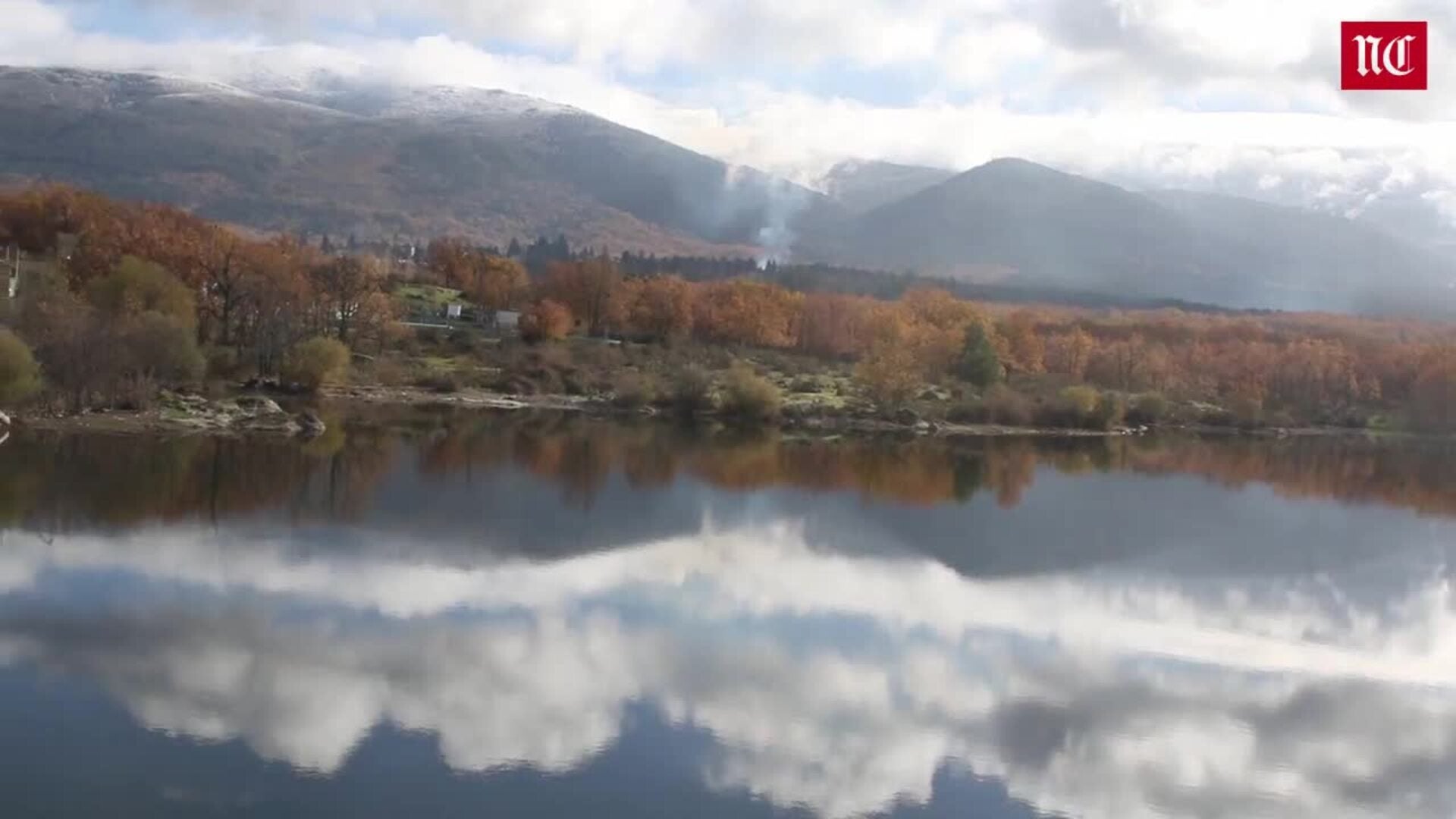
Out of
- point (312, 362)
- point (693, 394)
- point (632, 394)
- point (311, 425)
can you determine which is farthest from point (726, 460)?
point (632, 394)

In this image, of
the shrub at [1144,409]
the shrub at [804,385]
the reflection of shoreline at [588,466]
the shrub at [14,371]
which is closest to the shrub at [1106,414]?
the reflection of shoreline at [588,466]

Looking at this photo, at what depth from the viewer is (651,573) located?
21750 millimetres

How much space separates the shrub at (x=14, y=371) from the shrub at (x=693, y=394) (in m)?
26.7

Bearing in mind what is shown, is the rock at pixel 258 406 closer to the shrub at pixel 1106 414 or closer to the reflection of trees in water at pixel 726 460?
the reflection of trees in water at pixel 726 460

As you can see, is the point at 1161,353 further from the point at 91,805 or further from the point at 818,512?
the point at 91,805

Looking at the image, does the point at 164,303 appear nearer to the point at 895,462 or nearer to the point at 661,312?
the point at 895,462

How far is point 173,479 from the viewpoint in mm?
27344

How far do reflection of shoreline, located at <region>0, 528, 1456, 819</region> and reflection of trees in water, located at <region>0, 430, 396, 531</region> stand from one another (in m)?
2.91

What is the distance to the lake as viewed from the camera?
12180 mm

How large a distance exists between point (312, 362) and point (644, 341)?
25.7 m

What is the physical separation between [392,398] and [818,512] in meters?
27.0

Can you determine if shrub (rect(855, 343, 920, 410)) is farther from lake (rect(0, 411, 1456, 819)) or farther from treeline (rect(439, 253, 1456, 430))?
lake (rect(0, 411, 1456, 819))

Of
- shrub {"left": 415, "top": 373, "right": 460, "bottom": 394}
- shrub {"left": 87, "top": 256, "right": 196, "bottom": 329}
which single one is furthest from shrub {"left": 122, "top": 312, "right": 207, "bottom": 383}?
shrub {"left": 415, "top": 373, "right": 460, "bottom": 394}

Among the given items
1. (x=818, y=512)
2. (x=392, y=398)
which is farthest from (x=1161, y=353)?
(x=818, y=512)
